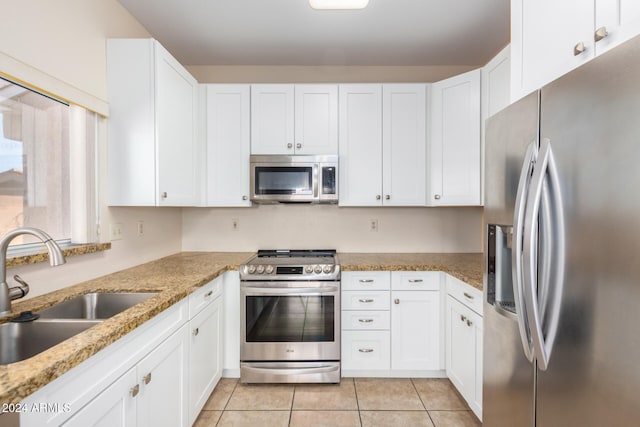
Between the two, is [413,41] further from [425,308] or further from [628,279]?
[628,279]

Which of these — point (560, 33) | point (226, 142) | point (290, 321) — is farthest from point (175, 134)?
point (560, 33)

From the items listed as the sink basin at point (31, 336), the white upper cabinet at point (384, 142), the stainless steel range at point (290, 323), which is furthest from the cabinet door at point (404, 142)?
the sink basin at point (31, 336)

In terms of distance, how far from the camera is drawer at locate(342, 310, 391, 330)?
243 cm

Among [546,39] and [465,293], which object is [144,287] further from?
[546,39]

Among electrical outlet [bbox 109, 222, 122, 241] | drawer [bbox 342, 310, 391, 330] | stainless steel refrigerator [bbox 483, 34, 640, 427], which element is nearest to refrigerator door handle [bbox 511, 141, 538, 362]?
stainless steel refrigerator [bbox 483, 34, 640, 427]

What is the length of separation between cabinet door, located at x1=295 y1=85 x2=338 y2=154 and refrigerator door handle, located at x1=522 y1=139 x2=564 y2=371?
1.89 m

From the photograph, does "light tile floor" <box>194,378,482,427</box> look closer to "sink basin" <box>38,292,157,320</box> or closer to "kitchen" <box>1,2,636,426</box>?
"sink basin" <box>38,292,157,320</box>

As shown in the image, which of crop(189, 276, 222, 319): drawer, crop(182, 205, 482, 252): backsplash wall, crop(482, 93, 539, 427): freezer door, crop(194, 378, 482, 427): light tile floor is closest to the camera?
crop(482, 93, 539, 427): freezer door

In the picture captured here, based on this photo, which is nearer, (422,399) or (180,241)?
(422,399)

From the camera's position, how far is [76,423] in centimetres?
95

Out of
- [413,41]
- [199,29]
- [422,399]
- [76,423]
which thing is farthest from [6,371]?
[413,41]

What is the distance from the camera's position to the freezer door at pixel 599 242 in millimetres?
723

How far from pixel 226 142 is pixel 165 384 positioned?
1863mm

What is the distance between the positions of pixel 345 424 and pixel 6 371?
5.71 feet
